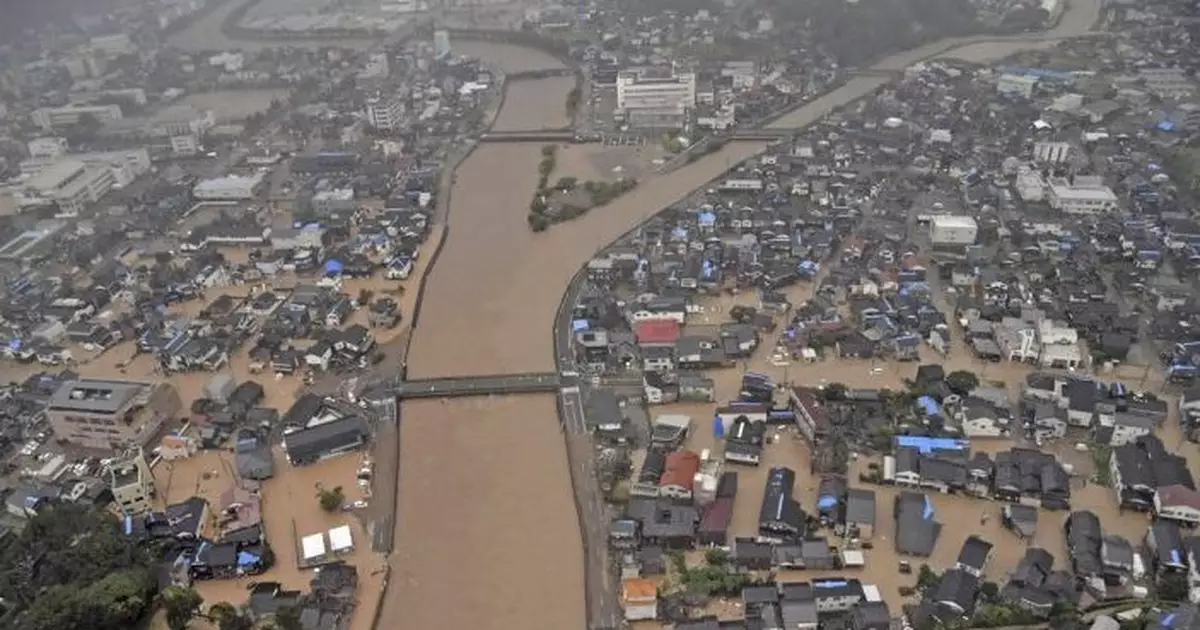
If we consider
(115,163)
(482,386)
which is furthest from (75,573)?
(115,163)

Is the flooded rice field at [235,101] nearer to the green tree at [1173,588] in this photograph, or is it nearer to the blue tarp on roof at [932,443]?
the blue tarp on roof at [932,443]

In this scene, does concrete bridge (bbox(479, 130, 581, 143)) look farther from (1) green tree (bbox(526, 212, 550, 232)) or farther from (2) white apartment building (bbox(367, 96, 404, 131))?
(1) green tree (bbox(526, 212, 550, 232))

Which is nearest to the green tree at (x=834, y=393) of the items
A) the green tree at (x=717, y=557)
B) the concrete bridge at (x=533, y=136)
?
the green tree at (x=717, y=557)

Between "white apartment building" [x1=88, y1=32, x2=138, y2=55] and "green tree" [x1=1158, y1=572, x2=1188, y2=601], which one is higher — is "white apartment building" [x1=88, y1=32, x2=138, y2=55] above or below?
above

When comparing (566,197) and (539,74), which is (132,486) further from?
(539,74)

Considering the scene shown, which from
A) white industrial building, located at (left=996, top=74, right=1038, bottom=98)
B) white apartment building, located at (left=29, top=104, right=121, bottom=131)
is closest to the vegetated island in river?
white industrial building, located at (left=996, top=74, right=1038, bottom=98)

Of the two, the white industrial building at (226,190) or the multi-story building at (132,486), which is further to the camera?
the white industrial building at (226,190)

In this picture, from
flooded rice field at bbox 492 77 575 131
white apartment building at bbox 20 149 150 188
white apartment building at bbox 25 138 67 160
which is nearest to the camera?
white apartment building at bbox 20 149 150 188

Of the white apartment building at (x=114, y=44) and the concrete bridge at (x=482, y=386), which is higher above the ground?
the white apartment building at (x=114, y=44)
